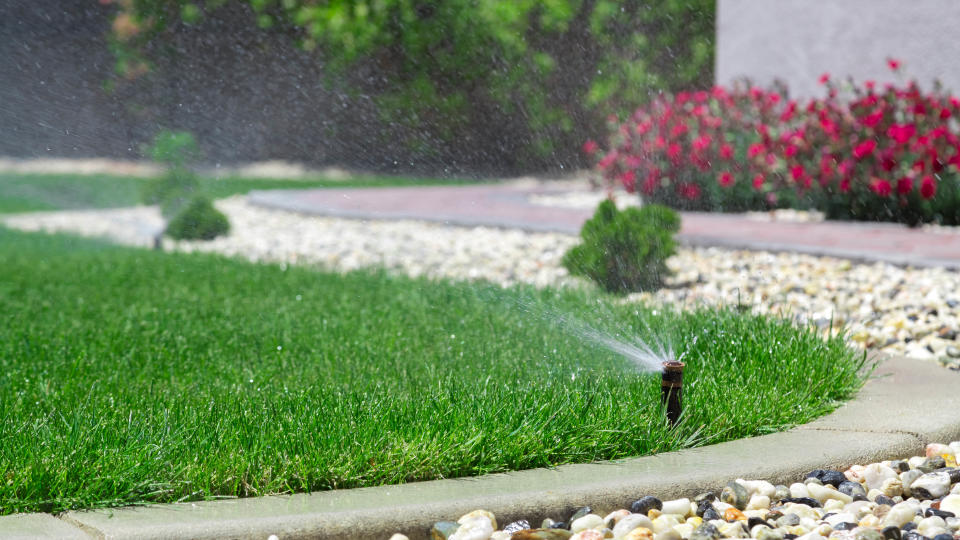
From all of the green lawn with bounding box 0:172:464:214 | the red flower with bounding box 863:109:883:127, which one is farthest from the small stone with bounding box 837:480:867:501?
the green lawn with bounding box 0:172:464:214

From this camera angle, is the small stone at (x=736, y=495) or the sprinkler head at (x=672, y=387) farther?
the sprinkler head at (x=672, y=387)

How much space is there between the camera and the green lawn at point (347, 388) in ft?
7.91

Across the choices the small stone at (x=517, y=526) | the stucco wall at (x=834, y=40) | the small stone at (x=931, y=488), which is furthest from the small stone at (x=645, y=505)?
the stucco wall at (x=834, y=40)

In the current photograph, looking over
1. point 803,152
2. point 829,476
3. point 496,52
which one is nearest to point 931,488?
point 829,476

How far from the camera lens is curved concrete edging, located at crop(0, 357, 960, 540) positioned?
214cm

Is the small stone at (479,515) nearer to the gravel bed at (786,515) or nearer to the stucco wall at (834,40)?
the gravel bed at (786,515)

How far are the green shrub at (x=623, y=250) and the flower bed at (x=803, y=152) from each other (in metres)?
3.40

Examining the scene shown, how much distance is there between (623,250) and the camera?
5.50 m

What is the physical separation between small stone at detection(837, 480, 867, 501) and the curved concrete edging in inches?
3.5

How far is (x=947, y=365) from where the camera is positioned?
12.8ft

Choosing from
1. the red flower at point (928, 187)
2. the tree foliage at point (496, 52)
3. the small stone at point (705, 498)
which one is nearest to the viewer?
the small stone at point (705, 498)

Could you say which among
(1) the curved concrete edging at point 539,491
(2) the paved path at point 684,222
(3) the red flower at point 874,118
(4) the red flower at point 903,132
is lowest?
(1) the curved concrete edging at point 539,491

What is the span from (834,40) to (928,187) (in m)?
2.76

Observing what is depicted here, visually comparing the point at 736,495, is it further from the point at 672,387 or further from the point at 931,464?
the point at 931,464
